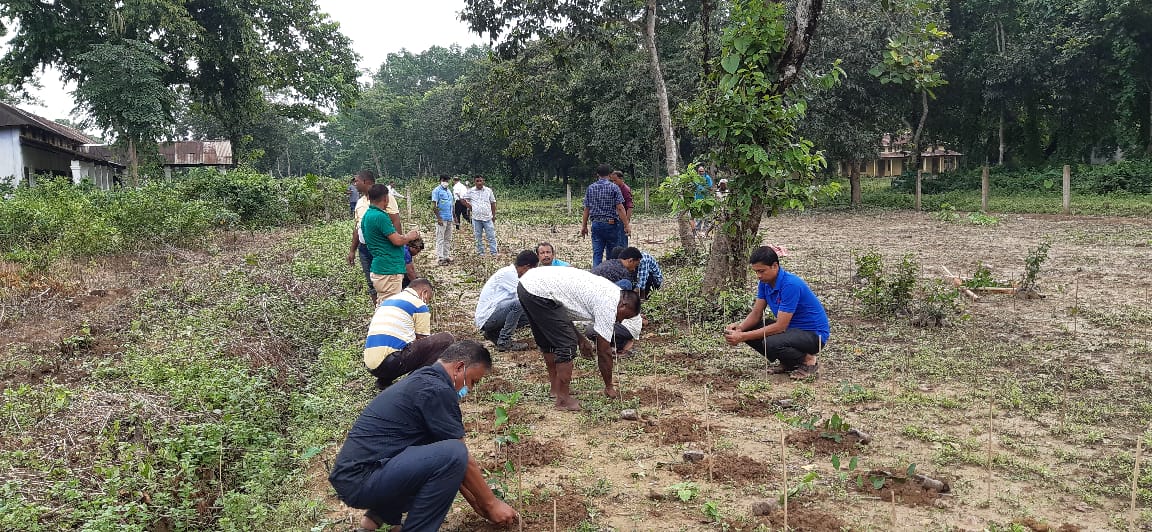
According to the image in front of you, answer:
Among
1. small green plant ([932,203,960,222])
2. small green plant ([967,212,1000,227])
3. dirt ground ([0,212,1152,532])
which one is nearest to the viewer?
dirt ground ([0,212,1152,532])

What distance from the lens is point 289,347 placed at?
770 centimetres

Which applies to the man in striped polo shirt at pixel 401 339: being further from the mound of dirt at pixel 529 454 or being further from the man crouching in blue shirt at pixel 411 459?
the man crouching in blue shirt at pixel 411 459

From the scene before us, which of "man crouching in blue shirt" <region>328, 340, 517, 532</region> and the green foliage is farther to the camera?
the green foliage

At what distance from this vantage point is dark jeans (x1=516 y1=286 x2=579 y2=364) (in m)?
Answer: 5.51

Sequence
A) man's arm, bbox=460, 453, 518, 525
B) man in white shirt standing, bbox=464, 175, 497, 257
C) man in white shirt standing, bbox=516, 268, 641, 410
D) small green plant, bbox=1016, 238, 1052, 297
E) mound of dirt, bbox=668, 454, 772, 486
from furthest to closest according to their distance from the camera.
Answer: man in white shirt standing, bbox=464, 175, 497, 257 → small green plant, bbox=1016, 238, 1052, 297 → man in white shirt standing, bbox=516, 268, 641, 410 → mound of dirt, bbox=668, 454, 772, 486 → man's arm, bbox=460, 453, 518, 525

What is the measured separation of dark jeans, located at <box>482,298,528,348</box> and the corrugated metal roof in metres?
37.8

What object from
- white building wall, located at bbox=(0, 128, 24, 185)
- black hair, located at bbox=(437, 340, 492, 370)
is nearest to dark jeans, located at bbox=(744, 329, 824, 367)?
black hair, located at bbox=(437, 340, 492, 370)

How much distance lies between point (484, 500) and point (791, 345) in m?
3.45

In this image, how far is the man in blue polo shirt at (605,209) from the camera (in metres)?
9.54

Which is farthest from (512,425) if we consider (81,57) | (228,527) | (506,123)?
(81,57)

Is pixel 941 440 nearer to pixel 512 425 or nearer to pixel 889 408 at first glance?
pixel 889 408

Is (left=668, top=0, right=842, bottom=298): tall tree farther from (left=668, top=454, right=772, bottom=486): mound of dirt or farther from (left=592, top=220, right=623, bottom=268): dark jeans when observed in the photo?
(left=668, top=454, right=772, bottom=486): mound of dirt

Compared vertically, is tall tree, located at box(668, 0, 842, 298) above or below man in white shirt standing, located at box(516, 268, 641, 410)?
above

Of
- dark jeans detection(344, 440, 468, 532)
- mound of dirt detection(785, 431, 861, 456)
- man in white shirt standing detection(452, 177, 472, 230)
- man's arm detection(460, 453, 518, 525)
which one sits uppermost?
man in white shirt standing detection(452, 177, 472, 230)
